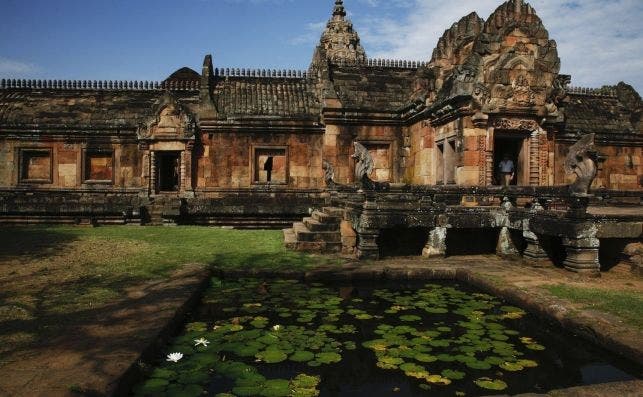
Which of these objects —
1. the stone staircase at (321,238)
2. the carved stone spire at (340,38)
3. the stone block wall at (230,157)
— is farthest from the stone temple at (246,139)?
the carved stone spire at (340,38)

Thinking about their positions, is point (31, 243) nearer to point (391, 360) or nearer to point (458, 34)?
point (391, 360)

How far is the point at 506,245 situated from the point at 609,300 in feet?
11.7

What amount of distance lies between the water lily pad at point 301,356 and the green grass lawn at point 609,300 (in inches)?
123

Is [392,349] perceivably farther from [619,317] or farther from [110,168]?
[110,168]

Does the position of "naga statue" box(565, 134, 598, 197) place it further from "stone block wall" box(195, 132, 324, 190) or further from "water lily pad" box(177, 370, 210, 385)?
"stone block wall" box(195, 132, 324, 190)

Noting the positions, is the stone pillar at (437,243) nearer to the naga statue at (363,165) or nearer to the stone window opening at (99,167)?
the naga statue at (363,165)

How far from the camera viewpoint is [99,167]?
17406 mm

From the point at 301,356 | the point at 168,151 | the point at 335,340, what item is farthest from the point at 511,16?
the point at 168,151

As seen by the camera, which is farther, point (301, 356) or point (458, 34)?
point (458, 34)

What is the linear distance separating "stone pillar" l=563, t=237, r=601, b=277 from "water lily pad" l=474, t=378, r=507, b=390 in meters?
4.24

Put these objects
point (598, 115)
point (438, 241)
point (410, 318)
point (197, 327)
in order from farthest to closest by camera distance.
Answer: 1. point (598, 115)
2. point (438, 241)
3. point (410, 318)
4. point (197, 327)

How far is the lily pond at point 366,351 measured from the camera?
11.8 ft

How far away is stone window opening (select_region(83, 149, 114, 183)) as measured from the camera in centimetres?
1728

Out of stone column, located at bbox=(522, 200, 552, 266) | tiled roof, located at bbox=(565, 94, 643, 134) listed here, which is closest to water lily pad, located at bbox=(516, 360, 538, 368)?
stone column, located at bbox=(522, 200, 552, 266)
